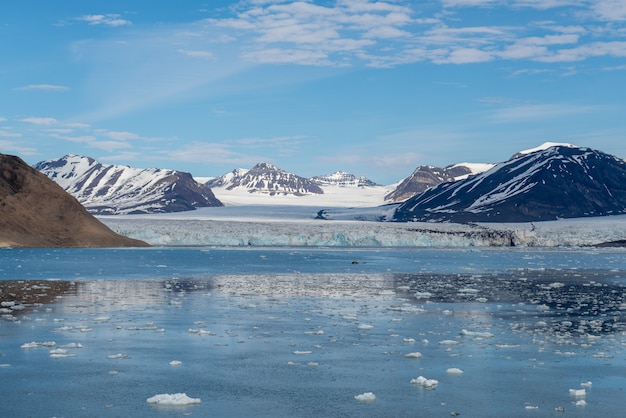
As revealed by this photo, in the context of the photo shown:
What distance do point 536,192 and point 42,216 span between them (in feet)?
402

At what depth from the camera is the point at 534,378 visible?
41.0 ft

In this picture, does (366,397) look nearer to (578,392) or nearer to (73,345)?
(578,392)

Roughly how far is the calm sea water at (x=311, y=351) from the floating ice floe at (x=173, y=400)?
0.44 feet

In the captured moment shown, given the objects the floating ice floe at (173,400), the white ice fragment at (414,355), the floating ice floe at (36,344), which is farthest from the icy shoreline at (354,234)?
the floating ice floe at (173,400)

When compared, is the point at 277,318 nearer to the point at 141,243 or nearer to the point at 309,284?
the point at 309,284

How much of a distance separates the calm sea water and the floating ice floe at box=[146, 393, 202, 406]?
0.13 m

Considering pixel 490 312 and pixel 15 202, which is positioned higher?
pixel 15 202

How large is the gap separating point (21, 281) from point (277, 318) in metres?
15.7

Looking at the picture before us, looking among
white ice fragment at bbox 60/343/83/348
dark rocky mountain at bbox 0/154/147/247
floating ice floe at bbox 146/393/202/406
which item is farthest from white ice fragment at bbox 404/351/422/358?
dark rocky mountain at bbox 0/154/147/247

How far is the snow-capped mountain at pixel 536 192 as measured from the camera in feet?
532

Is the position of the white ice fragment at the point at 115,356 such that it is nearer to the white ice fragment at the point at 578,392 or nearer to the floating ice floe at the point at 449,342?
the floating ice floe at the point at 449,342

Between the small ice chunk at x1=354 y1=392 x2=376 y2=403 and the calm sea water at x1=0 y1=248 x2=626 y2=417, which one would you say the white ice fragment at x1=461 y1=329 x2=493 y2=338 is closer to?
the calm sea water at x1=0 y1=248 x2=626 y2=417

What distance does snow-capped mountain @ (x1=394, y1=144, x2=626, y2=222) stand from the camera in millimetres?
162125

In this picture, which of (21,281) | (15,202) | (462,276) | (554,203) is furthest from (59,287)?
(554,203)
